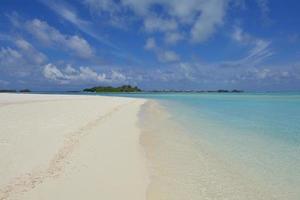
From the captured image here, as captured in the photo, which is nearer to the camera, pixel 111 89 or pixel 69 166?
pixel 69 166

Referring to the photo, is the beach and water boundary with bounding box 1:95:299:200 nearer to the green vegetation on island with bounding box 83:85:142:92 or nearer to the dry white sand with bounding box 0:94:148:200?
the dry white sand with bounding box 0:94:148:200

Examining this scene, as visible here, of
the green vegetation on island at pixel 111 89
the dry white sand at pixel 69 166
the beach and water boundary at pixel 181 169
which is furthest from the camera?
the green vegetation on island at pixel 111 89

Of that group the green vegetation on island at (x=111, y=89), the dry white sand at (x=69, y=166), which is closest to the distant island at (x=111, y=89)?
the green vegetation on island at (x=111, y=89)

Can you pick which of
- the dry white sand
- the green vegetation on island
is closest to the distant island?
the green vegetation on island

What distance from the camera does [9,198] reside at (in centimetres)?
358

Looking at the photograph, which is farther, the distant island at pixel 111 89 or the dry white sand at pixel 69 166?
the distant island at pixel 111 89

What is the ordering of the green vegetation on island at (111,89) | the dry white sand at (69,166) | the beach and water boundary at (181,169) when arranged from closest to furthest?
1. the dry white sand at (69,166)
2. the beach and water boundary at (181,169)
3. the green vegetation on island at (111,89)

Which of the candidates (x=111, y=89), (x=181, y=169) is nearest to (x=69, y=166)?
(x=181, y=169)

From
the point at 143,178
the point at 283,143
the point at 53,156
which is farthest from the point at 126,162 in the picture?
the point at 283,143

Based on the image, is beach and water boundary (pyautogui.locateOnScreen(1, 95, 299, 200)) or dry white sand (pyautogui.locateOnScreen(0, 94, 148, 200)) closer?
dry white sand (pyautogui.locateOnScreen(0, 94, 148, 200))

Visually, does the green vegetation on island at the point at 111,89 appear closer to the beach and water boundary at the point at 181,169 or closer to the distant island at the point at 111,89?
the distant island at the point at 111,89

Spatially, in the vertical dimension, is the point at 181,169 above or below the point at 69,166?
below

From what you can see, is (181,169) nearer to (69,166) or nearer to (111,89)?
(69,166)

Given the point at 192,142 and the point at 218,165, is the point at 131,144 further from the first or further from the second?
the point at 218,165
